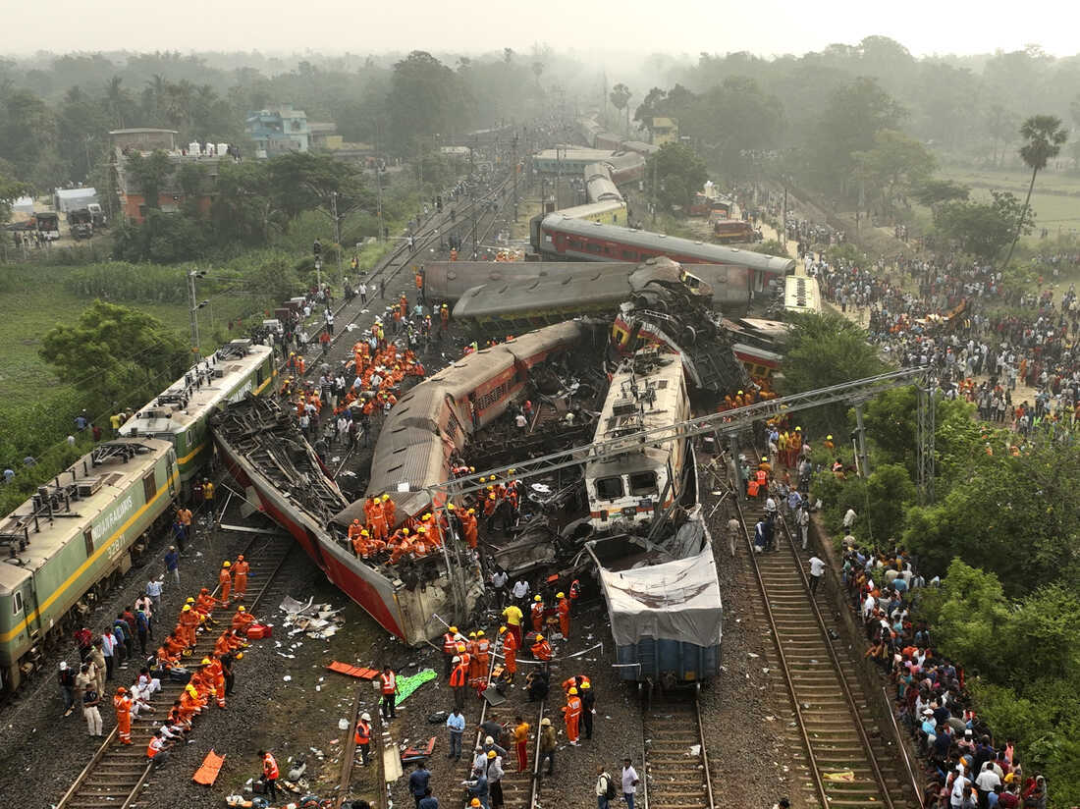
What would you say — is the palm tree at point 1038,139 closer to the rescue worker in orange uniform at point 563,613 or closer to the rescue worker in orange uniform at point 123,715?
the rescue worker in orange uniform at point 563,613

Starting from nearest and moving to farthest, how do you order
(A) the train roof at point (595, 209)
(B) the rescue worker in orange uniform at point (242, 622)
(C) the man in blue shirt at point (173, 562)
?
(B) the rescue worker in orange uniform at point (242, 622), (C) the man in blue shirt at point (173, 562), (A) the train roof at point (595, 209)

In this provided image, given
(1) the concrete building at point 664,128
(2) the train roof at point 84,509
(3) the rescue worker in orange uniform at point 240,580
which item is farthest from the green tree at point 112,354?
(1) the concrete building at point 664,128

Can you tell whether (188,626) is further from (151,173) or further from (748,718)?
(151,173)

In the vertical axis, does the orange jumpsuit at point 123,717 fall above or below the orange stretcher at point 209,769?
above

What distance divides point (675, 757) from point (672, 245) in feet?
113

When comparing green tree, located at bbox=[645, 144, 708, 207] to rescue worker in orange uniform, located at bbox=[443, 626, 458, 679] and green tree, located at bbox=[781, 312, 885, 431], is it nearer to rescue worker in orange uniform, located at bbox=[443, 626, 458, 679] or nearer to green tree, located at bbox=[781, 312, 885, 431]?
green tree, located at bbox=[781, 312, 885, 431]

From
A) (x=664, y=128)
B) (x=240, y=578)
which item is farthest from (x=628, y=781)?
(x=664, y=128)

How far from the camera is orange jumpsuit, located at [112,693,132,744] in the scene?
16984mm

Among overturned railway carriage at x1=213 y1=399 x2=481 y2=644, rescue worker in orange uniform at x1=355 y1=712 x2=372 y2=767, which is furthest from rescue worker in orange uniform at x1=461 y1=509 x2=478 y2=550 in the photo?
rescue worker in orange uniform at x1=355 y1=712 x2=372 y2=767

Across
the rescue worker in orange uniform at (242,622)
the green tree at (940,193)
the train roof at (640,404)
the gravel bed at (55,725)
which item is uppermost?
the green tree at (940,193)

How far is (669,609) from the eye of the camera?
57.3 feet

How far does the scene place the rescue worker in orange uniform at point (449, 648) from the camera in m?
18.3

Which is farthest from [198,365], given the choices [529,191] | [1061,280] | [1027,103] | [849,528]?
[1027,103]

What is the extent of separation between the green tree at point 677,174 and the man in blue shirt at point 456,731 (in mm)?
Result: 63966
